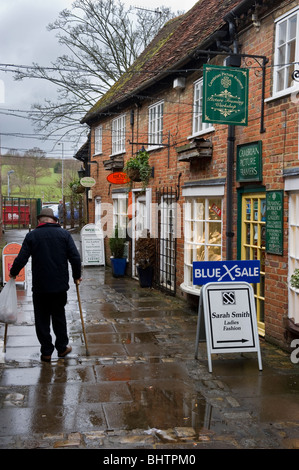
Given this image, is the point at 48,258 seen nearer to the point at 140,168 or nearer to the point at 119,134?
the point at 140,168

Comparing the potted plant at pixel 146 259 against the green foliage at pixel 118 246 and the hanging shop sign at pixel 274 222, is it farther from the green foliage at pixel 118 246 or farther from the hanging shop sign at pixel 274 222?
the hanging shop sign at pixel 274 222

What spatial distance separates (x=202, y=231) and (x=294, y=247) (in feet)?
10.5

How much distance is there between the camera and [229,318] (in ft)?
21.0

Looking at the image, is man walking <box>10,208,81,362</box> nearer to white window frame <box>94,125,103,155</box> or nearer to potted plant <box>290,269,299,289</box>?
potted plant <box>290,269,299,289</box>

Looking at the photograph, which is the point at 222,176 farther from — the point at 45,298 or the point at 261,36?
the point at 45,298

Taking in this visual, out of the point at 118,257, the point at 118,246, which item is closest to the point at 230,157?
the point at 118,246

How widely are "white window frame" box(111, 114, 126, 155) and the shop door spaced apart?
752cm

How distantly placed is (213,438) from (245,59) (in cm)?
598

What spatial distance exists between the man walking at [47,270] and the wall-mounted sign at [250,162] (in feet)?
9.87

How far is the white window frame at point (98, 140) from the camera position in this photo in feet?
59.7

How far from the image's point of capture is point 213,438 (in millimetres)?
4367

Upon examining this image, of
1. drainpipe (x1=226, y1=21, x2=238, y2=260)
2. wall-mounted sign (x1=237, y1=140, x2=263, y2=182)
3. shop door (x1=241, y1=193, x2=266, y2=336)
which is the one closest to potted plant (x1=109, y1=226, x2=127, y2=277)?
drainpipe (x1=226, y1=21, x2=238, y2=260)
